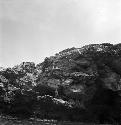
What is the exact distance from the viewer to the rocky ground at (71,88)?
29.6 metres

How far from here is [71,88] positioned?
2991 cm

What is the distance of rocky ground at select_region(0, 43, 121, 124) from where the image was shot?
2956 cm

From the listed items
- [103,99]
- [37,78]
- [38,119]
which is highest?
[37,78]

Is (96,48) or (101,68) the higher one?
(96,48)

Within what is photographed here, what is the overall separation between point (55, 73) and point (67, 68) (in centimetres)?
151

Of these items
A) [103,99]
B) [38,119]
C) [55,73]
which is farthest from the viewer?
[103,99]

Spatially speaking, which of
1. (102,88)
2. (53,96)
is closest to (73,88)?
(53,96)

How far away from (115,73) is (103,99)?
3623 mm

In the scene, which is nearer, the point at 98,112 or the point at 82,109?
the point at 82,109

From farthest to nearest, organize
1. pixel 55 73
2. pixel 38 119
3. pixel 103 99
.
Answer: pixel 103 99 → pixel 55 73 → pixel 38 119

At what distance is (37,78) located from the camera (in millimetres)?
32844

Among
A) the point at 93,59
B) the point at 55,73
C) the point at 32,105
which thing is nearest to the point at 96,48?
the point at 93,59

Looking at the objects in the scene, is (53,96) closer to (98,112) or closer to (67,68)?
(67,68)

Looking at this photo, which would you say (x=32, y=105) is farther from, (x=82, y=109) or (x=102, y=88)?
(x=102, y=88)
